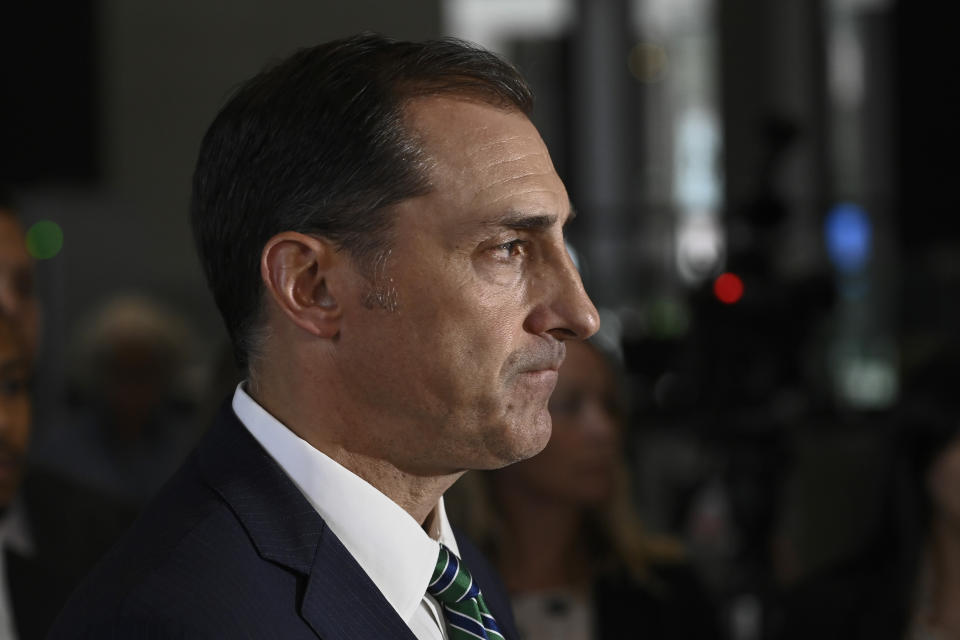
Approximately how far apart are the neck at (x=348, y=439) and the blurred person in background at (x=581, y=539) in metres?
1.23

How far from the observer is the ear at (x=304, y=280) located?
1.05m

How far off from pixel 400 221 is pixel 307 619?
0.34 meters

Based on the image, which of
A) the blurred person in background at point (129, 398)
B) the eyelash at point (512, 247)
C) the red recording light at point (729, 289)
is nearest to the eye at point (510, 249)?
the eyelash at point (512, 247)

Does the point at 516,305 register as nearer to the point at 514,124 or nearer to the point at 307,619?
the point at 514,124

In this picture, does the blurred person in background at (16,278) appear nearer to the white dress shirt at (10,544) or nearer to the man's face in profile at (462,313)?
the white dress shirt at (10,544)

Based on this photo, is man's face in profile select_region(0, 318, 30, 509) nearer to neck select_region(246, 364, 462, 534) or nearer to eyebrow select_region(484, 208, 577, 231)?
neck select_region(246, 364, 462, 534)

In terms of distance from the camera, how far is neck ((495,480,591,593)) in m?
2.38

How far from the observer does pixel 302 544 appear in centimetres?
100

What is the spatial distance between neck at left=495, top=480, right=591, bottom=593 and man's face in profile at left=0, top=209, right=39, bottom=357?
3.24 ft

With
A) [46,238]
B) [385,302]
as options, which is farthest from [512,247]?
[46,238]

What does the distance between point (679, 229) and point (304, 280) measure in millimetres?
9290

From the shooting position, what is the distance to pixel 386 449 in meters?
1.06

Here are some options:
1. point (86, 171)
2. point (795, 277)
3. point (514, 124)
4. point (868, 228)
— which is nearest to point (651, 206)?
point (868, 228)

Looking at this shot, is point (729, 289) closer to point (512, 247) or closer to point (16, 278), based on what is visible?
point (16, 278)
